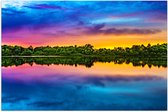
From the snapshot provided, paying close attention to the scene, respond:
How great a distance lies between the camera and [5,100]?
3.83 m

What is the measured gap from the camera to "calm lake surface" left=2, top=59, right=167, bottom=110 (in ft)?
12.5

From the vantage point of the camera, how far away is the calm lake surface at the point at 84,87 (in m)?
3.81

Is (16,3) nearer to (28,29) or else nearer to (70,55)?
(28,29)

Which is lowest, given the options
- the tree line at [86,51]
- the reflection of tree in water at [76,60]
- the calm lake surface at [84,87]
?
the calm lake surface at [84,87]

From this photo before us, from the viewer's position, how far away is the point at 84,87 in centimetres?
392

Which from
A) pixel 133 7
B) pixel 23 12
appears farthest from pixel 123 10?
pixel 23 12

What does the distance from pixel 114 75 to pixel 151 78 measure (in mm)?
305

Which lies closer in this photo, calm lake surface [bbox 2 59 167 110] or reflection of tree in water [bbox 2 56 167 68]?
calm lake surface [bbox 2 59 167 110]

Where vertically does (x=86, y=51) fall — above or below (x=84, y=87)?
above

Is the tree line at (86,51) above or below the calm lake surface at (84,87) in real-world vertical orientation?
above

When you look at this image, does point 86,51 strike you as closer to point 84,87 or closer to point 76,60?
point 76,60

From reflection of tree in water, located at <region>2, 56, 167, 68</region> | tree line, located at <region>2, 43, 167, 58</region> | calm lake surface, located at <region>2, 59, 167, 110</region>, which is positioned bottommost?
calm lake surface, located at <region>2, 59, 167, 110</region>

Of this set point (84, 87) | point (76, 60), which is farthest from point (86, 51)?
point (84, 87)

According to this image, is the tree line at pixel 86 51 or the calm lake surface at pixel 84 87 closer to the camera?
the calm lake surface at pixel 84 87
